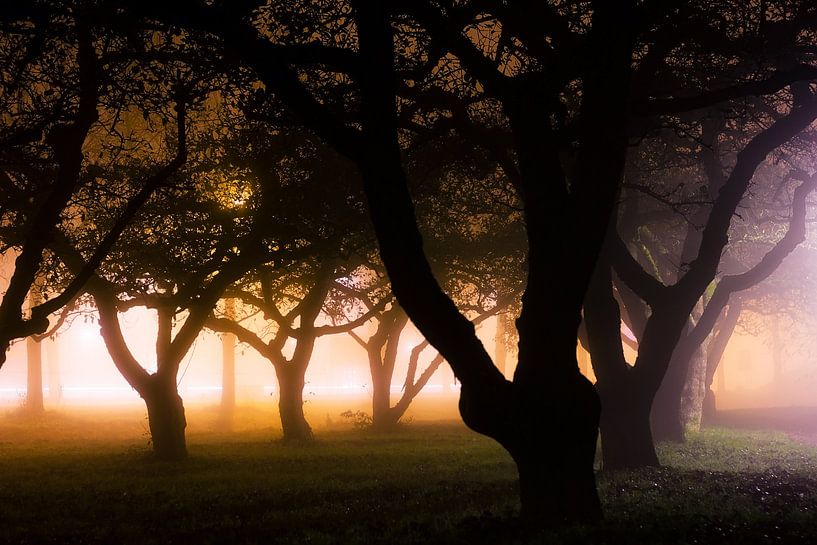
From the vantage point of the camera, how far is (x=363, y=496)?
13.1 meters

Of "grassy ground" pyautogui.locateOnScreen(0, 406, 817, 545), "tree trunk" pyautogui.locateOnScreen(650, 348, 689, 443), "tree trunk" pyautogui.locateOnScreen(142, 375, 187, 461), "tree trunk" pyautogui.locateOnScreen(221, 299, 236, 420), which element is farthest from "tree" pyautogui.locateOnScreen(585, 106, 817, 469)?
"tree trunk" pyautogui.locateOnScreen(221, 299, 236, 420)

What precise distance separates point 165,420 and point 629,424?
13051 millimetres

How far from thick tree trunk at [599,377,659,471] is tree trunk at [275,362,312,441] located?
14132mm

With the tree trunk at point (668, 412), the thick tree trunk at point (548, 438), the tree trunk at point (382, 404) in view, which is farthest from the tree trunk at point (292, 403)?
the thick tree trunk at point (548, 438)

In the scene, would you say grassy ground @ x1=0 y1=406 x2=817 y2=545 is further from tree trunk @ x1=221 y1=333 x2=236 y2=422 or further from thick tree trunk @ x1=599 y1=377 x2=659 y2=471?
tree trunk @ x1=221 y1=333 x2=236 y2=422

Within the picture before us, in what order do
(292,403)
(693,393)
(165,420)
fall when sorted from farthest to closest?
(693,393), (292,403), (165,420)

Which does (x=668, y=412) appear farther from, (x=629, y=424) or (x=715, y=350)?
(x=715, y=350)

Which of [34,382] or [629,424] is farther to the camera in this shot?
[34,382]

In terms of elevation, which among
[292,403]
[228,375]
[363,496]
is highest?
[228,375]

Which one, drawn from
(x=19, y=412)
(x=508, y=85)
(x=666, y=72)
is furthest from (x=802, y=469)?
(x=19, y=412)

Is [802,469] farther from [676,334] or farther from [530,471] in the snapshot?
[530,471]

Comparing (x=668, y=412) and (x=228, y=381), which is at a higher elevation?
(x=228, y=381)

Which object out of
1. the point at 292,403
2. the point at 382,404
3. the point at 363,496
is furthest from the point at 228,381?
the point at 363,496

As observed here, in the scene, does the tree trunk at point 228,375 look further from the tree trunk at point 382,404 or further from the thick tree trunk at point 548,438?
the thick tree trunk at point 548,438
